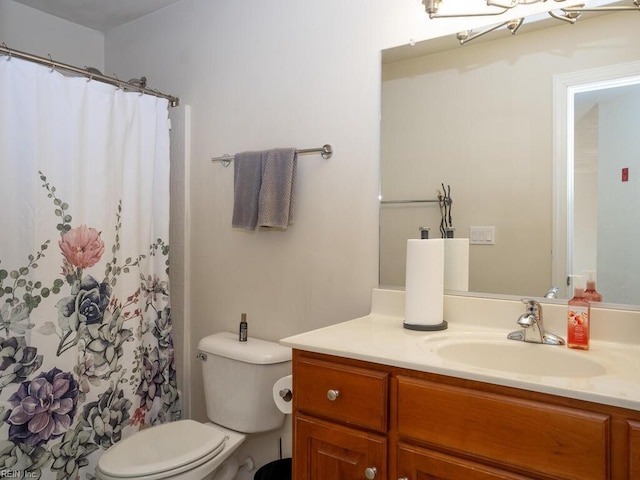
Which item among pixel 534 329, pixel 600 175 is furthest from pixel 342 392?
pixel 600 175

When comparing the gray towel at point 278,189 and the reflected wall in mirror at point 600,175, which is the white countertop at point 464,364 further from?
the gray towel at point 278,189

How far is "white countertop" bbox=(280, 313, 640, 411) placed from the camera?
0.85 metres

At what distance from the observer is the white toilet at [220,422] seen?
1.52 metres

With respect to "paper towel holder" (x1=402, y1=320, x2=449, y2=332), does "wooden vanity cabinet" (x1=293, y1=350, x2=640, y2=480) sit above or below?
below

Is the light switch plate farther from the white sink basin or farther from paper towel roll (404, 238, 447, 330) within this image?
the white sink basin

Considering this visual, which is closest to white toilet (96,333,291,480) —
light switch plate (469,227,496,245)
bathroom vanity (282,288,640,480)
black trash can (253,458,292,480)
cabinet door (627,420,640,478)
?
black trash can (253,458,292,480)

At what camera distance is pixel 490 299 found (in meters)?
1.40

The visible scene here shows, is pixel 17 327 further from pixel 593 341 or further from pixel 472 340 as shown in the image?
pixel 593 341

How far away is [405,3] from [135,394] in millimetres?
1910

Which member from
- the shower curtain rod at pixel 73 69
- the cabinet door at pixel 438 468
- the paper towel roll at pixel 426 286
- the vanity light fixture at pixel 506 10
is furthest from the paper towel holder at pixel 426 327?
the shower curtain rod at pixel 73 69

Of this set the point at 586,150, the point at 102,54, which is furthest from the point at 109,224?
the point at 586,150

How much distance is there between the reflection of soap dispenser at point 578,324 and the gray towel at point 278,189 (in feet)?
3.35

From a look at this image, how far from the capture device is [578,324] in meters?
1.16

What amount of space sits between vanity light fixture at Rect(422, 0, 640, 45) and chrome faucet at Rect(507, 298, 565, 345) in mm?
853
